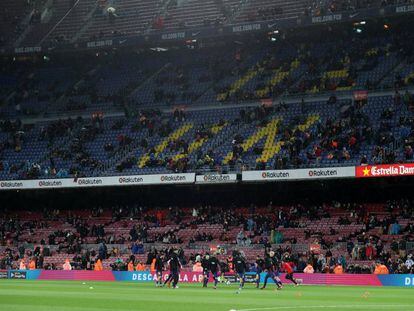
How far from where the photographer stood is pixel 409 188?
5750 centimetres

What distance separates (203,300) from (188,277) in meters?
18.0

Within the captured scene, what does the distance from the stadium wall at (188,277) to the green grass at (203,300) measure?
236 inches

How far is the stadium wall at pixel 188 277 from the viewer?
147 feet

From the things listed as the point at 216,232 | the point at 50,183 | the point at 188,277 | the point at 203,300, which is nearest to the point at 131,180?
the point at 50,183

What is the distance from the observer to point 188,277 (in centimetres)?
5022

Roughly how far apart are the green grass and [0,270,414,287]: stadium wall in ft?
19.7

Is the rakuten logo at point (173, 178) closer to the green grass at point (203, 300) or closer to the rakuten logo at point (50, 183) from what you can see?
the rakuten logo at point (50, 183)

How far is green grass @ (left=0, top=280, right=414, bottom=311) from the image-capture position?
28342 mm

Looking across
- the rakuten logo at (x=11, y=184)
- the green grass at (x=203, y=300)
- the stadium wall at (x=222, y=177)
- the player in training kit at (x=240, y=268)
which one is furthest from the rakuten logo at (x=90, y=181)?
the player in training kit at (x=240, y=268)

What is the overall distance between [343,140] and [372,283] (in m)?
15.4

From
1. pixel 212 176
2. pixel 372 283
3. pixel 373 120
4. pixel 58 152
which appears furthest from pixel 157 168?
pixel 372 283

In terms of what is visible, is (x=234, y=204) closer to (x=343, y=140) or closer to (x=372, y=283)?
(x=343, y=140)

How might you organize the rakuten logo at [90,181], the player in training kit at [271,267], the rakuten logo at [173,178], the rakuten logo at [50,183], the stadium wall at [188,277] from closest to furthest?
the player in training kit at [271,267]
the stadium wall at [188,277]
the rakuten logo at [173,178]
the rakuten logo at [90,181]
the rakuten logo at [50,183]

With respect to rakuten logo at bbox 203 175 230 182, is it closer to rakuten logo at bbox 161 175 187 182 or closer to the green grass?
rakuten logo at bbox 161 175 187 182
